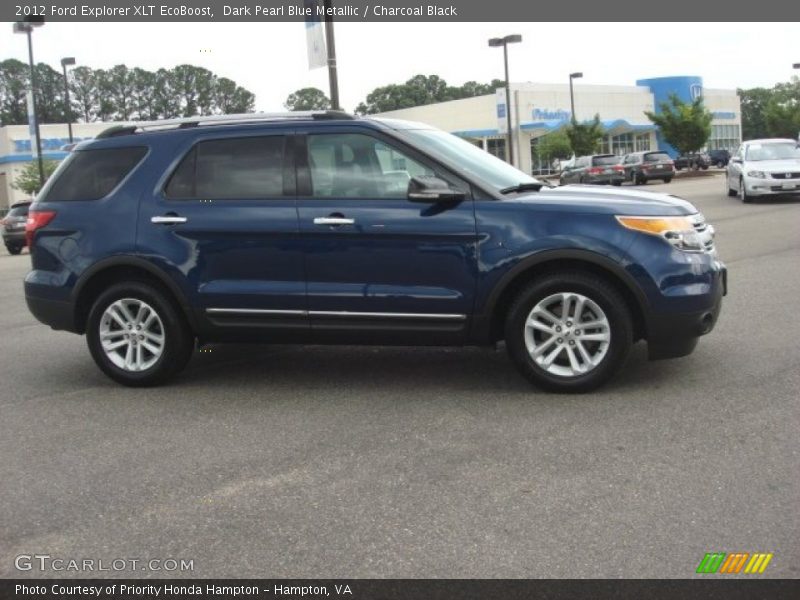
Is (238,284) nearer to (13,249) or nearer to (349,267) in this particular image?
(349,267)

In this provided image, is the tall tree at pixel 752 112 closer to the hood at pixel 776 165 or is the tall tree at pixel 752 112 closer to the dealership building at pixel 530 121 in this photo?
the dealership building at pixel 530 121

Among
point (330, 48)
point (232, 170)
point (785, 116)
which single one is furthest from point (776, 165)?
point (785, 116)

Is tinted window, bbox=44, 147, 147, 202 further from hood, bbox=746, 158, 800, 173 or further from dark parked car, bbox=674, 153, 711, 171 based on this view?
dark parked car, bbox=674, 153, 711, 171

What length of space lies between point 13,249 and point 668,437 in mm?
24329

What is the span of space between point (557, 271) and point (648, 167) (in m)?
34.8

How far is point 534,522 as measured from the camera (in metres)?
3.94

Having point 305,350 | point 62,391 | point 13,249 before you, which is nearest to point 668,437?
point 305,350

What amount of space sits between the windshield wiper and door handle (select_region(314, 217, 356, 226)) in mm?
1035

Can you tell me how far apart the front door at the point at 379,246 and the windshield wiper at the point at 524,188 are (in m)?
0.34

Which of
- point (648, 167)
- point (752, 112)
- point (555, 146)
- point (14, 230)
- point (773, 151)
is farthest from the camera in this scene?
point (752, 112)

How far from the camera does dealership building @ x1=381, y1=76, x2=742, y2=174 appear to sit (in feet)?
225

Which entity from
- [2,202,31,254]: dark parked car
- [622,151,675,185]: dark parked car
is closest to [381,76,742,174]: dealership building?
[622,151,675,185]: dark parked car

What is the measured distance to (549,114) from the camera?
71.1 m

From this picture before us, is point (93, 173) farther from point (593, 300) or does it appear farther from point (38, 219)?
point (593, 300)
